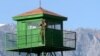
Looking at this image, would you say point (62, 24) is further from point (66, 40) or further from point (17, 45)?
point (17, 45)

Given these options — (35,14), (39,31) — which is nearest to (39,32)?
(39,31)

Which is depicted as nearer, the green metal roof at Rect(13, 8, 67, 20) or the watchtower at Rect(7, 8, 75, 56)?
the watchtower at Rect(7, 8, 75, 56)

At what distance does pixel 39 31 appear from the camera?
88.3ft

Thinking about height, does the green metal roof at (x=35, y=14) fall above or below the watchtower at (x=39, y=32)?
above

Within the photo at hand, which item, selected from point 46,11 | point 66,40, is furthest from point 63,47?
point 46,11

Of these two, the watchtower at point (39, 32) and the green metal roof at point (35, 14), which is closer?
the watchtower at point (39, 32)

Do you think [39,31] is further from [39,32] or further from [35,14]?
[35,14]

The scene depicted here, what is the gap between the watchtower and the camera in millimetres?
26688

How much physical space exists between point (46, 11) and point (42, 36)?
2082 mm

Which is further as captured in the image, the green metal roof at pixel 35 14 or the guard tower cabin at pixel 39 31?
the green metal roof at pixel 35 14

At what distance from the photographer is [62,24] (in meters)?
28.6

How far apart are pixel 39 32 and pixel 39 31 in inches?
3.8

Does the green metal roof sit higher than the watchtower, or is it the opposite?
the green metal roof

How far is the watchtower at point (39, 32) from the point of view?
87.6 feet
